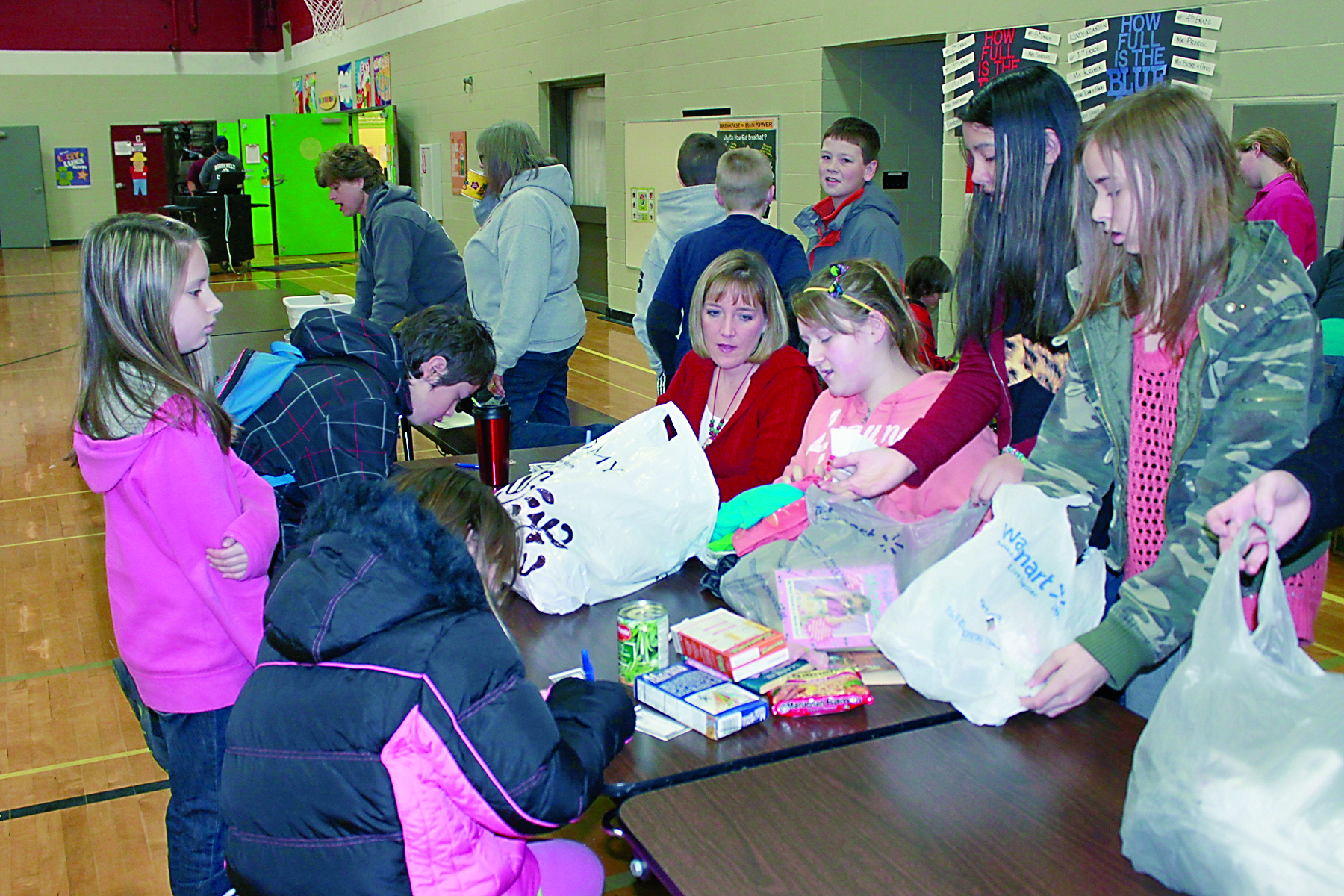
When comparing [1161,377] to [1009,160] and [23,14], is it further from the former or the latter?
[23,14]

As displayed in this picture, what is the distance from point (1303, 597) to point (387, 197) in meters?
3.70

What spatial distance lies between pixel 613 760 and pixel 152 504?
0.87 metres

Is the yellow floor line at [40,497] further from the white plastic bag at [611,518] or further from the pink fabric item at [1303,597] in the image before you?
the pink fabric item at [1303,597]

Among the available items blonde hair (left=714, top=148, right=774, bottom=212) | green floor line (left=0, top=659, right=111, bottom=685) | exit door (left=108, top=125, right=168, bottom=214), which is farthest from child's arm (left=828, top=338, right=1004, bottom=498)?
exit door (left=108, top=125, right=168, bottom=214)

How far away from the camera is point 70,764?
2.73 metres

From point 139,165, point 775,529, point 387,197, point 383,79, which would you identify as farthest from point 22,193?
point 775,529

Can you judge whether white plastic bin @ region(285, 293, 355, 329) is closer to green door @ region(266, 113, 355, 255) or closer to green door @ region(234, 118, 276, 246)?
green door @ region(266, 113, 355, 255)

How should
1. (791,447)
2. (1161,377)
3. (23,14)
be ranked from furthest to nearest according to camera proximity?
(23,14)
(791,447)
(1161,377)

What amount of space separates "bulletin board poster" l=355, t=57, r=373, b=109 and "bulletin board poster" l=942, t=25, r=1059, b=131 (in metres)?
10.6

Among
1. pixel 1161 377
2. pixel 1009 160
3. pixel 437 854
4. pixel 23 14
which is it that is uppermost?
pixel 23 14

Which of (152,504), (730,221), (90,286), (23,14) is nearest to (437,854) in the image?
(152,504)

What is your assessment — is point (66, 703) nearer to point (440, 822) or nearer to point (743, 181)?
point (440, 822)

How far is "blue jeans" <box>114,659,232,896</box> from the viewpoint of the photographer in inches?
68.8

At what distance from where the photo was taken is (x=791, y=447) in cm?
247
